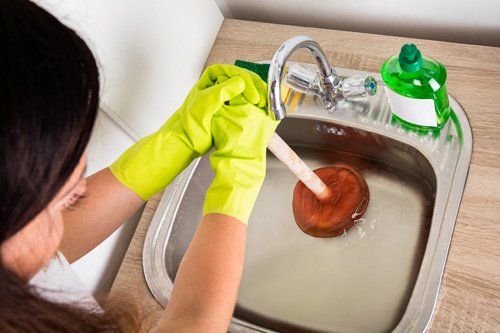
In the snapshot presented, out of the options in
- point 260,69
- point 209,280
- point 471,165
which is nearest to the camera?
point 209,280

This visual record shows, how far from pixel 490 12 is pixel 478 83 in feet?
0.46

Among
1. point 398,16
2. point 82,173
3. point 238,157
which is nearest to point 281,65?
point 238,157

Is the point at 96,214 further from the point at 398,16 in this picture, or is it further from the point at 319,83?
the point at 398,16

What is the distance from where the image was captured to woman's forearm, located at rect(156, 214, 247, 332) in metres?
0.63

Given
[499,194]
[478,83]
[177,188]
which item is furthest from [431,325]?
[177,188]

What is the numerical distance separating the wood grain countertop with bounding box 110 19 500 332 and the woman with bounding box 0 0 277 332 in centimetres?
14

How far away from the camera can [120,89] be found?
0.87m

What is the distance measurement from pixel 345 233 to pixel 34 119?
67 cm

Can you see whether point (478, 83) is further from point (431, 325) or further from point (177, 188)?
point (177, 188)

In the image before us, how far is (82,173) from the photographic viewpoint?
0.52 metres

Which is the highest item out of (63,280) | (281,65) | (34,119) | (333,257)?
(34,119)

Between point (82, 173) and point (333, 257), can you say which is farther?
point (333, 257)

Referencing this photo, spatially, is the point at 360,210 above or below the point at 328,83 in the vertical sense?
below

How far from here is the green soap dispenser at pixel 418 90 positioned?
737 millimetres
